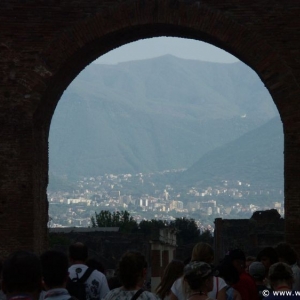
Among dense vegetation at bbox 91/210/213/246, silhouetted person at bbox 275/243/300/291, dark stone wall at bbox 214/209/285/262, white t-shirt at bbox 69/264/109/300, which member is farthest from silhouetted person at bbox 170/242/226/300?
Answer: dense vegetation at bbox 91/210/213/246

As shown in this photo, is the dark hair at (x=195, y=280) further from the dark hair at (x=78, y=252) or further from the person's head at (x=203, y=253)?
the dark hair at (x=78, y=252)

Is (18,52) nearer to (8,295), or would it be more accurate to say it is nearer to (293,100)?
(293,100)

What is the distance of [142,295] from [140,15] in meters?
A: 8.48

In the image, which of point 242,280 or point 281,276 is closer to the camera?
point 281,276

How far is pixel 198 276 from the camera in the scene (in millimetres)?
7895

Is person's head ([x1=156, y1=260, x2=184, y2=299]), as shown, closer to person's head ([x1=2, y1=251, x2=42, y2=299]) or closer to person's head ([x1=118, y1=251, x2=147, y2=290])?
person's head ([x1=118, y1=251, x2=147, y2=290])

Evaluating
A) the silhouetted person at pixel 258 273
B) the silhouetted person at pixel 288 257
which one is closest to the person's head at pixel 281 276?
the silhouetted person at pixel 258 273

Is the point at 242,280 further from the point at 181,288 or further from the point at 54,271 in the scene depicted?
the point at 54,271

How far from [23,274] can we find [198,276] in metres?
2.13

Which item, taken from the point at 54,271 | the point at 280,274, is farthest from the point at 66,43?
the point at 54,271

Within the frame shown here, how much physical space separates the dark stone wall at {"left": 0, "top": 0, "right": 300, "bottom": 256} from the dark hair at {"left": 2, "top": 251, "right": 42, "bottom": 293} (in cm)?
964

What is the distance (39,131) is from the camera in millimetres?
16516

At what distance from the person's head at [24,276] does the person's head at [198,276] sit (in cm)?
201

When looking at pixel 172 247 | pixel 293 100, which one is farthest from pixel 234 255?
pixel 172 247
